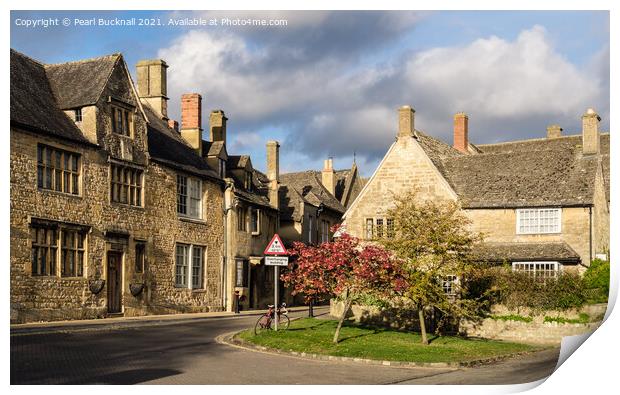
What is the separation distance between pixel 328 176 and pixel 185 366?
4781cm

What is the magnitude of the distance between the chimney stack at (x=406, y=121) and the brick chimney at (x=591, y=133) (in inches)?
331

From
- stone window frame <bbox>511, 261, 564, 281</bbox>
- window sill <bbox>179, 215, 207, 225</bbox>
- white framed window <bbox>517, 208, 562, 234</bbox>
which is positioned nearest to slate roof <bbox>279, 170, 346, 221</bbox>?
window sill <bbox>179, 215, 207, 225</bbox>

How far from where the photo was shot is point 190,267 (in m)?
40.2

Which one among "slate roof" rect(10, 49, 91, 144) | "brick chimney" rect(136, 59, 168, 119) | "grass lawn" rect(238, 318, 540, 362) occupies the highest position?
"brick chimney" rect(136, 59, 168, 119)

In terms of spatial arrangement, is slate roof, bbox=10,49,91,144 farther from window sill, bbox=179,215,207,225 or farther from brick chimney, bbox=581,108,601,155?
brick chimney, bbox=581,108,601,155

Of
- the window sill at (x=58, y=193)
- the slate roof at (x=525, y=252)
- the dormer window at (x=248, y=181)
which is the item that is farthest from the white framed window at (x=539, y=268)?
the dormer window at (x=248, y=181)

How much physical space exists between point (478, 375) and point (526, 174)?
15.4m

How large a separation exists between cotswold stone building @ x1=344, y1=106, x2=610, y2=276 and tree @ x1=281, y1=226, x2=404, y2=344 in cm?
292

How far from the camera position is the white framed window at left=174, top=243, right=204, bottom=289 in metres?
39.4

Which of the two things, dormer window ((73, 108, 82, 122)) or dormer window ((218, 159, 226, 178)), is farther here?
dormer window ((218, 159, 226, 178))

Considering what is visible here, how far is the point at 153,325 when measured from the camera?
97.2ft

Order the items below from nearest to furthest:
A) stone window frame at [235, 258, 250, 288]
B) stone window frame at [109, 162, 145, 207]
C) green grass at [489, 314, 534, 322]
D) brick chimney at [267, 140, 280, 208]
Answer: green grass at [489, 314, 534, 322]
stone window frame at [109, 162, 145, 207]
stone window frame at [235, 258, 250, 288]
brick chimney at [267, 140, 280, 208]

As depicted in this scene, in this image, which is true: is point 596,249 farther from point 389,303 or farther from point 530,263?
point 389,303

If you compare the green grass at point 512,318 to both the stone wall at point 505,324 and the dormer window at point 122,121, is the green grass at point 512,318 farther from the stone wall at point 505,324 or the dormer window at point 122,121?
the dormer window at point 122,121
